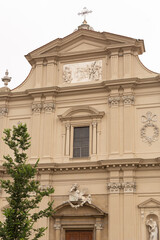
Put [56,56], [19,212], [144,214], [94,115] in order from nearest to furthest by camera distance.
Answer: [19,212]
[144,214]
[94,115]
[56,56]

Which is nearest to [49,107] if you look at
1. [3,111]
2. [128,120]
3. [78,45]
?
[3,111]

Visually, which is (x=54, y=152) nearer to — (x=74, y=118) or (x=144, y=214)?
(x=74, y=118)

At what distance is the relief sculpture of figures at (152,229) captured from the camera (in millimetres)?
19250

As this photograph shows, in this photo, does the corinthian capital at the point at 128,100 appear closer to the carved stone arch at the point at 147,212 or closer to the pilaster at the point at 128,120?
the pilaster at the point at 128,120

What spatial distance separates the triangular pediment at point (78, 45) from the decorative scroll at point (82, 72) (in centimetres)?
66

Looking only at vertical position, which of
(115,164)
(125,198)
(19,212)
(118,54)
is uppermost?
(118,54)

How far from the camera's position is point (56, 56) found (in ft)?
78.7

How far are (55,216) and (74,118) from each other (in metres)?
5.14

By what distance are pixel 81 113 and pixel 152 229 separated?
699cm

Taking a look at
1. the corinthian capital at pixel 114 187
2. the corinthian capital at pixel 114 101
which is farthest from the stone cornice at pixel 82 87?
the corinthian capital at pixel 114 187

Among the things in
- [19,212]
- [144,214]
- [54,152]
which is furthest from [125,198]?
[19,212]

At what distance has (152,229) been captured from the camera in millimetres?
19391

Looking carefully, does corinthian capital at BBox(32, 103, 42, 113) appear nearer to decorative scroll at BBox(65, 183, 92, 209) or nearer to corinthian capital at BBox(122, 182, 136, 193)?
decorative scroll at BBox(65, 183, 92, 209)

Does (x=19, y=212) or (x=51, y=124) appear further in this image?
(x=51, y=124)
